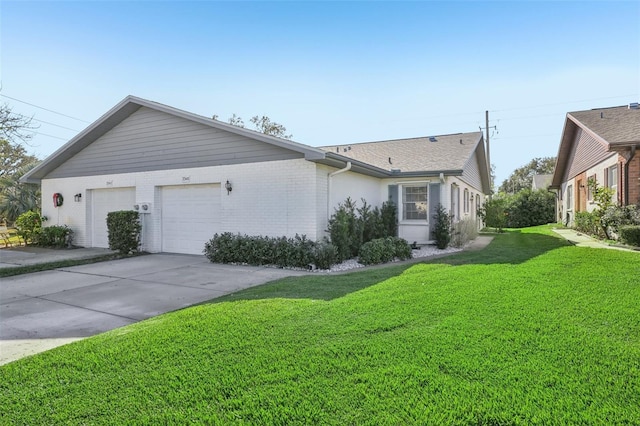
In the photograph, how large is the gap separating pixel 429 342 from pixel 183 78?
593 inches

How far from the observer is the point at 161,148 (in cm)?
1169

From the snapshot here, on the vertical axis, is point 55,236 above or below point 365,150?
below

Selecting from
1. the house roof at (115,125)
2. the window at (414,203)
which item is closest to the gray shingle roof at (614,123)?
the window at (414,203)

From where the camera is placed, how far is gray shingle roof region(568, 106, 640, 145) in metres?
11.5

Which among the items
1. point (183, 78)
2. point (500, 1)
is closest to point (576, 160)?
point (500, 1)

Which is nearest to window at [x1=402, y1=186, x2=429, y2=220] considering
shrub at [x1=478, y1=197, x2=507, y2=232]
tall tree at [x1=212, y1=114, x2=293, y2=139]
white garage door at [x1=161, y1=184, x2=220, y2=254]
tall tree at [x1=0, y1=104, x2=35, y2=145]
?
white garage door at [x1=161, y1=184, x2=220, y2=254]

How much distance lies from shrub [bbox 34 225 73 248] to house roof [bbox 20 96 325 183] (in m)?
2.38

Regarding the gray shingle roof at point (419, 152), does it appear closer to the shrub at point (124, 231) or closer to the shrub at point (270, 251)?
the shrub at point (270, 251)

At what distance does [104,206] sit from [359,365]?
43.2ft

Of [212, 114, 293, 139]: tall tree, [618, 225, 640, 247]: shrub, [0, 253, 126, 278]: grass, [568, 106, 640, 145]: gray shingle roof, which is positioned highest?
→ [212, 114, 293, 139]: tall tree

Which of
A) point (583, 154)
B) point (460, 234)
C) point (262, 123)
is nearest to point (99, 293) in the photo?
point (460, 234)

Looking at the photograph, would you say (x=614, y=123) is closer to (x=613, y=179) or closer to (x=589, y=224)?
(x=613, y=179)

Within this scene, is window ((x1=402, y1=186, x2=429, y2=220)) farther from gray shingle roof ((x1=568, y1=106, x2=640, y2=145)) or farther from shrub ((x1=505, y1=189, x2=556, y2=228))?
shrub ((x1=505, y1=189, x2=556, y2=228))

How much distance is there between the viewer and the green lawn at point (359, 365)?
2498 mm
